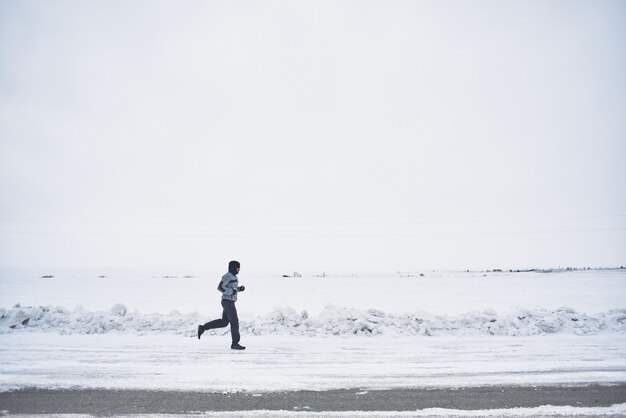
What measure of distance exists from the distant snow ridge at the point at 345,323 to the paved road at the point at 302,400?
534 cm

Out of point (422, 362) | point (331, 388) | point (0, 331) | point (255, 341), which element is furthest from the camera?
point (0, 331)

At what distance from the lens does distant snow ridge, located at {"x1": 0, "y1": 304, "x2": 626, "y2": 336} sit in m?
11.1

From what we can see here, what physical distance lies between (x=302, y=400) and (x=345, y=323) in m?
6.07

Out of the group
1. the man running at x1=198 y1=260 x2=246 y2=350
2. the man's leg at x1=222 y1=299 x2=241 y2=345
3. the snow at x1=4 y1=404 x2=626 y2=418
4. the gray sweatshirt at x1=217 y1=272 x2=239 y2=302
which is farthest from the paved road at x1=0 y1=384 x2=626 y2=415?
the gray sweatshirt at x1=217 y1=272 x2=239 y2=302

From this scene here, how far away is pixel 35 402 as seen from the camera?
211 inches

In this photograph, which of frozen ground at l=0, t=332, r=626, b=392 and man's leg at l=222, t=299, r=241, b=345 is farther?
man's leg at l=222, t=299, r=241, b=345

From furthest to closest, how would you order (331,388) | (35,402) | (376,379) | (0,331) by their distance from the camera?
1. (0,331)
2. (376,379)
3. (331,388)
4. (35,402)

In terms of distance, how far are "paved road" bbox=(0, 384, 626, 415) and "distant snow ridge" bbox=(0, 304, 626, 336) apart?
17.5ft

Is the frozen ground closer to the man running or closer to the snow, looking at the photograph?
the man running

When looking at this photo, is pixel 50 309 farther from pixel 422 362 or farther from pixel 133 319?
pixel 422 362

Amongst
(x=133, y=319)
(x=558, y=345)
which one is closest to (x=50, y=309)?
(x=133, y=319)

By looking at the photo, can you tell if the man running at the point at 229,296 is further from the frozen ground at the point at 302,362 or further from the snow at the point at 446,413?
the snow at the point at 446,413

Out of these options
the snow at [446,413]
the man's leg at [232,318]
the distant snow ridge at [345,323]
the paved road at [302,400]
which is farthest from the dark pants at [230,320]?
the snow at [446,413]

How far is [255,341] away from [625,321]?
1025 centimetres
